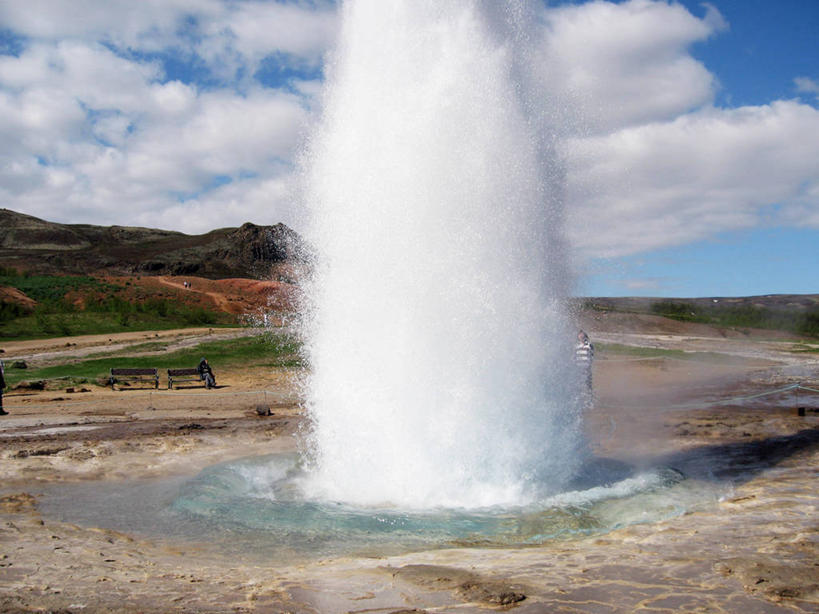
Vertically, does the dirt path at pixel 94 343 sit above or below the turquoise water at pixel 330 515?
above

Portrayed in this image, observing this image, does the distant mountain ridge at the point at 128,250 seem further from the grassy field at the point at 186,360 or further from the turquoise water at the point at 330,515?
the turquoise water at the point at 330,515

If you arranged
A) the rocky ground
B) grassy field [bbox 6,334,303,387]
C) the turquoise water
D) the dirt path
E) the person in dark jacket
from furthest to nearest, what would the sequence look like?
the dirt path → grassy field [bbox 6,334,303,387] → the person in dark jacket → the turquoise water → the rocky ground

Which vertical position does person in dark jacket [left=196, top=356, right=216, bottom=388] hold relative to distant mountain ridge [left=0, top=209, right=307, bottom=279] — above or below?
below

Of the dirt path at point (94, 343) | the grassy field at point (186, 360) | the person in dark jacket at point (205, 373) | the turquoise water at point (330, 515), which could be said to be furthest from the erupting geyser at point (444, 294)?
the dirt path at point (94, 343)

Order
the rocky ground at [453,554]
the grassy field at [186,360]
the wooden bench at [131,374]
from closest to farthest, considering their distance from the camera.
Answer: the rocky ground at [453,554] < the wooden bench at [131,374] < the grassy field at [186,360]

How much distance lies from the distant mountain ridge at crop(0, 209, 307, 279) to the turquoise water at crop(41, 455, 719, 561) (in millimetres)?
46353

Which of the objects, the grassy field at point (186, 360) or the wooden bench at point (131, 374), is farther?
the grassy field at point (186, 360)

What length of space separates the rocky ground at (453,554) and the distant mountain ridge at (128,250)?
43949 mm

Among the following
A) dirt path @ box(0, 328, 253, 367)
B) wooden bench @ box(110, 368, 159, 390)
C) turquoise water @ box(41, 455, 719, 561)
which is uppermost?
dirt path @ box(0, 328, 253, 367)

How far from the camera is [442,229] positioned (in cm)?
784

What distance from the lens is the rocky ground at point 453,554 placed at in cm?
399

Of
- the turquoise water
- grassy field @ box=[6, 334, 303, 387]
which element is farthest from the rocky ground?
grassy field @ box=[6, 334, 303, 387]

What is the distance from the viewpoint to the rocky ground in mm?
3990

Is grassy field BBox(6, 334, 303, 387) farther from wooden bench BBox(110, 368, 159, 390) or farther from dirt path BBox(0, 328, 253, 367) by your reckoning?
dirt path BBox(0, 328, 253, 367)
